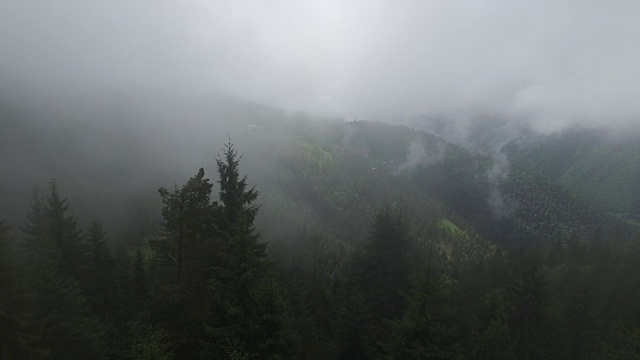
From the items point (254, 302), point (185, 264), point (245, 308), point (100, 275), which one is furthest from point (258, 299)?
point (100, 275)

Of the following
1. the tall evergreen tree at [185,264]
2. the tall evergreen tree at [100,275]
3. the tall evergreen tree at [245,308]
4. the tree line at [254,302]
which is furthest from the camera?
the tall evergreen tree at [100,275]

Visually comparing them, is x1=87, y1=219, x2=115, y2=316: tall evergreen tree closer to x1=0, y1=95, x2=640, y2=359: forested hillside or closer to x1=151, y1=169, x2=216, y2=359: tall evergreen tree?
x1=0, y1=95, x2=640, y2=359: forested hillside

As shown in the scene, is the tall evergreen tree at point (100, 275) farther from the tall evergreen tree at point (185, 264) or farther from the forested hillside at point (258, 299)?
the tall evergreen tree at point (185, 264)

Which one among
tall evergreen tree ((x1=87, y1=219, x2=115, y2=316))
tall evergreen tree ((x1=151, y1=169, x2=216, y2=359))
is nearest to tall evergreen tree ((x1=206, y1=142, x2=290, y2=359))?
tall evergreen tree ((x1=151, y1=169, x2=216, y2=359))

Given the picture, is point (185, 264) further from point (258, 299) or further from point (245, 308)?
point (258, 299)

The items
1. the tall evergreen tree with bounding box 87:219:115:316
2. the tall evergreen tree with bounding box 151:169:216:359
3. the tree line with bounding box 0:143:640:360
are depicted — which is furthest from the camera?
the tall evergreen tree with bounding box 87:219:115:316

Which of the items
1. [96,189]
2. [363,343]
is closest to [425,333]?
[363,343]

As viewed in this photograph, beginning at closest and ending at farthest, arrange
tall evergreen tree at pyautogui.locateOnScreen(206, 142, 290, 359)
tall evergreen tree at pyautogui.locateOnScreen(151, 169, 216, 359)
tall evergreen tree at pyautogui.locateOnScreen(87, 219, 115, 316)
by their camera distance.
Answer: tall evergreen tree at pyautogui.locateOnScreen(206, 142, 290, 359) → tall evergreen tree at pyautogui.locateOnScreen(151, 169, 216, 359) → tall evergreen tree at pyautogui.locateOnScreen(87, 219, 115, 316)

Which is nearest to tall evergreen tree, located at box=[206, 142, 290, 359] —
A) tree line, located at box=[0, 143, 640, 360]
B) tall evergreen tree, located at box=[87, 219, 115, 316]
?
tree line, located at box=[0, 143, 640, 360]

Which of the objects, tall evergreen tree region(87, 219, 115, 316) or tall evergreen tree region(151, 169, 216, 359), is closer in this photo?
tall evergreen tree region(151, 169, 216, 359)

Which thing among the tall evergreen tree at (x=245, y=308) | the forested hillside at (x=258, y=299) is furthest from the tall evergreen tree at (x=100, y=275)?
the tall evergreen tree at (x=245, y=308)

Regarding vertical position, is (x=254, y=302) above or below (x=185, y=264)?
below

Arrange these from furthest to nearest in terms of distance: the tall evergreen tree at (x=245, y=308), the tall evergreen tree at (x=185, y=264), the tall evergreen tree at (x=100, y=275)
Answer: the tall evergreen tree at (x=100, y=275) → the tall evergreen tree at (x=185, y=264) → the tall evergreen tree at (x=245, y=308)

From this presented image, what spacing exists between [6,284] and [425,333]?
1984cm
